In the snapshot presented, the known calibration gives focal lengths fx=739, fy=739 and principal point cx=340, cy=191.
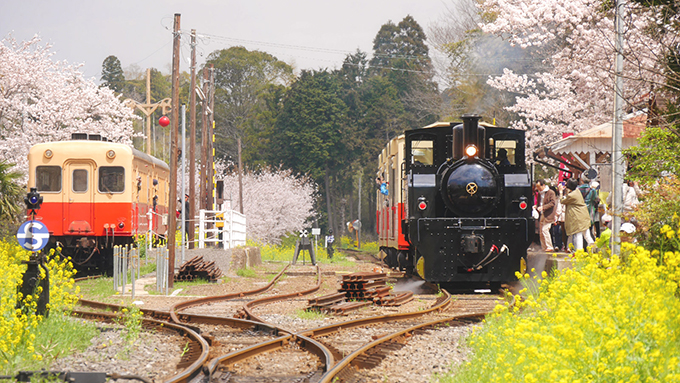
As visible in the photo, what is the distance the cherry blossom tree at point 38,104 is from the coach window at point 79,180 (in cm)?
1099

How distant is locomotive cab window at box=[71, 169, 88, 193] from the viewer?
1980 centimetres

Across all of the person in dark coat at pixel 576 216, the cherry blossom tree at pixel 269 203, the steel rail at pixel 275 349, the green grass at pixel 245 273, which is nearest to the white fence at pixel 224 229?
the green grass at pixel 245 273

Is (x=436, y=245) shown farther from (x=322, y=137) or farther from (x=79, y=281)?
(x=322, y=137)

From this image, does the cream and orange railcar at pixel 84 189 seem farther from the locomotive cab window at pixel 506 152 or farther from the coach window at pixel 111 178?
the locomotive cab window at pixel 506 152

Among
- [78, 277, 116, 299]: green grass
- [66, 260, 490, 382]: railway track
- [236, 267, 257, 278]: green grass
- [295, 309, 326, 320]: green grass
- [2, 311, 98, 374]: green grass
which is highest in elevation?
[2, 311, 98, 374]: green grass

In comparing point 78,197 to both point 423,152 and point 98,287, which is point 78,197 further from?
point 423,152

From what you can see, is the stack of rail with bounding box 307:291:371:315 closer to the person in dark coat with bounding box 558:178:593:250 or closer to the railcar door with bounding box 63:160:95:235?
the person in dark coat with bounding box 558:178:593:250

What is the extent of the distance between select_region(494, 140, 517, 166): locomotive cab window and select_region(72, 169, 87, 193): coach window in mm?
11210

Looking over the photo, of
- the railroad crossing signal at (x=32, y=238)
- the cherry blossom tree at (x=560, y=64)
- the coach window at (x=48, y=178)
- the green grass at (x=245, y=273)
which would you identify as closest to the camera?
the railroad crossing signal at (x=32, y=238)

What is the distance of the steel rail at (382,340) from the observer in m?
6.54

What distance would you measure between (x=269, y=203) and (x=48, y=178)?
3741cm

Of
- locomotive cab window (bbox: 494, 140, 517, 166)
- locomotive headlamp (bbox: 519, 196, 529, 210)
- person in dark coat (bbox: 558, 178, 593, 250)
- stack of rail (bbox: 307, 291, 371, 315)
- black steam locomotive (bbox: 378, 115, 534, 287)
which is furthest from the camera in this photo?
locomotive cab window (bbox: 494, 140, 517, 166)

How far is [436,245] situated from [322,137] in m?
54.7

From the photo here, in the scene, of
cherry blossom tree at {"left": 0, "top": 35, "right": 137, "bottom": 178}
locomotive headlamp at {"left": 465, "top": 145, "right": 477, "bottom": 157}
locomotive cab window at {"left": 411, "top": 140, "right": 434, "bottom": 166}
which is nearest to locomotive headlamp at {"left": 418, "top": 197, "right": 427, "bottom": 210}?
locomotive cab window at {"left": 411, "top": 140, "right": 434, "bottom": 166}
